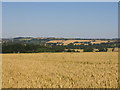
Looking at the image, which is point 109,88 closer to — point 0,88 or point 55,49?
point 0,88

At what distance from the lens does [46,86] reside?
10906mm

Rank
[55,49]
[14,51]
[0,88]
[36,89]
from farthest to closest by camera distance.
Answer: [55,49] → [14,51] → [0,88] → [36,89]

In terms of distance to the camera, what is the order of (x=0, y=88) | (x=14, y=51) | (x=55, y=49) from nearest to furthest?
1. (x=0, y=88)
2. (x=14, y=51)
3. (x=55, y=49)

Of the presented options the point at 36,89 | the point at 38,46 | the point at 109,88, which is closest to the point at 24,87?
the point at 36,89

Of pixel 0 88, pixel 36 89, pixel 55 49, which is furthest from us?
pixel 55 49

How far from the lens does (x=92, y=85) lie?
11.1 m

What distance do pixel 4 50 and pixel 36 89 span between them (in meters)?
52.7

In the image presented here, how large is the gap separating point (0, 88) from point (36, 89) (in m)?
1.86

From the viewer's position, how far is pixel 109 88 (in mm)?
10672

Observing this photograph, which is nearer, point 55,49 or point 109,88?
point 109,88

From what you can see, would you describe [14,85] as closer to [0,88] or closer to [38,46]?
[0,88]

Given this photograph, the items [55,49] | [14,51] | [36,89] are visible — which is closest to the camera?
[36,89]

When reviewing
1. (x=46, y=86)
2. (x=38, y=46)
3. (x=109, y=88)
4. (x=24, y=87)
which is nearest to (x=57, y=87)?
(x=46, y=86)

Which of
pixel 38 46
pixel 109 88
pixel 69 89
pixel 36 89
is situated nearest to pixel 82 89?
pixel 69 89
